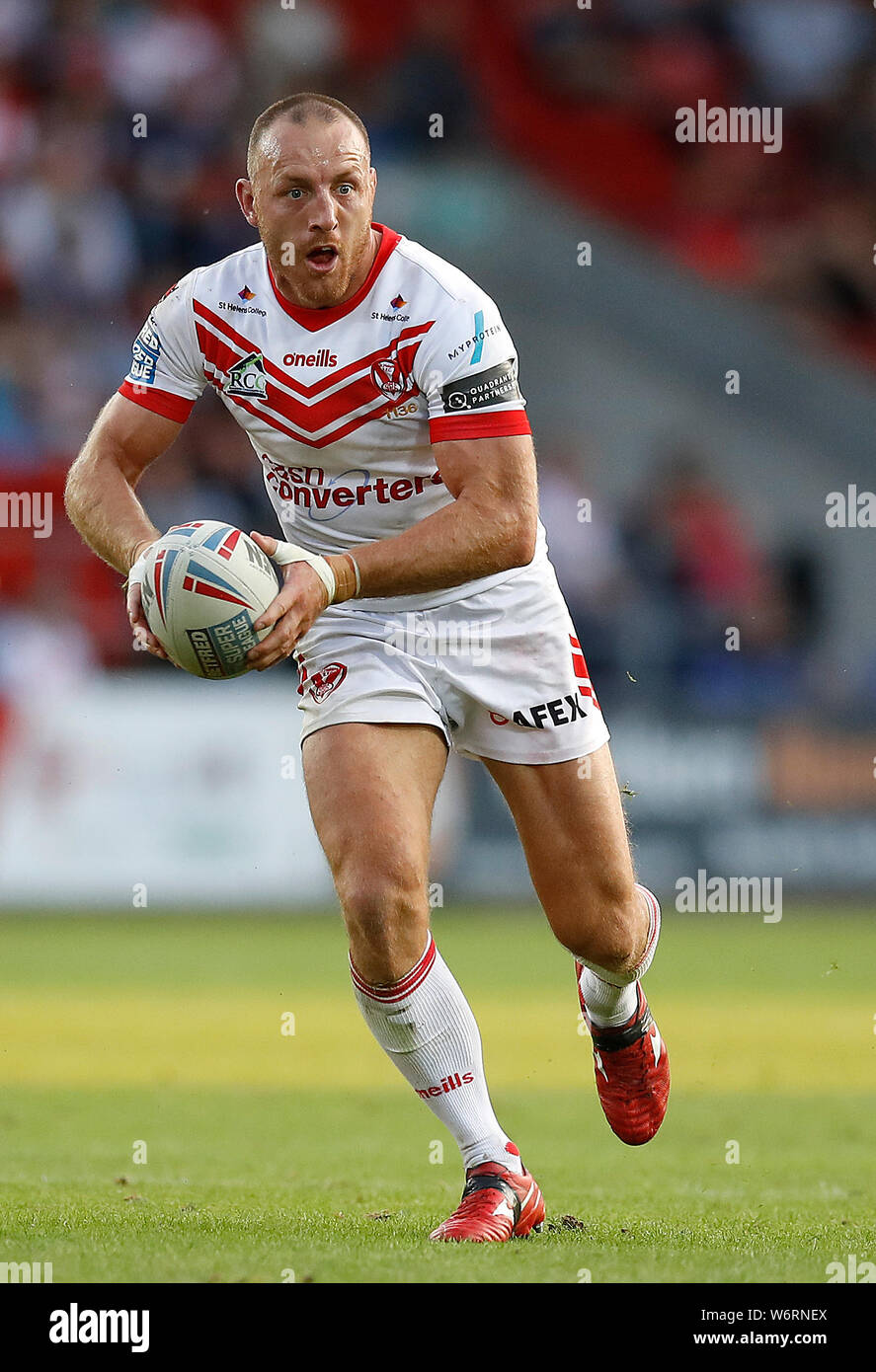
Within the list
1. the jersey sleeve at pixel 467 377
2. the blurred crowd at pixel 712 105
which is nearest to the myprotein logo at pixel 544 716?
the jersey sleeve at pixel 467 377

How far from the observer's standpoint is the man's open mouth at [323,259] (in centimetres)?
518

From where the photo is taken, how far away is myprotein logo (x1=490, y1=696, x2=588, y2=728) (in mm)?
5543

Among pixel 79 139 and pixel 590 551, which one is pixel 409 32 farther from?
pixel 590 551

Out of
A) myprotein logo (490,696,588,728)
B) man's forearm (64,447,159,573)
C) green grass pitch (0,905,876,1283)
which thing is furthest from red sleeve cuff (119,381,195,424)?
green grass pitch (0,905,876,1283)

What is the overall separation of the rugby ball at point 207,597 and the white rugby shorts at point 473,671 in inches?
26.0

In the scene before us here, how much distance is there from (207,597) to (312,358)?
3.19ft

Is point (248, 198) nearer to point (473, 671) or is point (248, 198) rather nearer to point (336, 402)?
point (336, 402)

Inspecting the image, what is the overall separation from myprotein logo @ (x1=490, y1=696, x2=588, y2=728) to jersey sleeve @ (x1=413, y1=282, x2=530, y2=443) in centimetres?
84

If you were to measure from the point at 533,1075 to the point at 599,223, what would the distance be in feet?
39.4

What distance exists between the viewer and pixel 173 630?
186 inches

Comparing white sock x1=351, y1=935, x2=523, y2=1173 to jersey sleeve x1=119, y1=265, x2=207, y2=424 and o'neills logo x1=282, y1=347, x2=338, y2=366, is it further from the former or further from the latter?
jersey sleeve x1=119, y1=265, x2=207, y2=424

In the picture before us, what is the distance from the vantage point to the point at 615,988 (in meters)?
5.95

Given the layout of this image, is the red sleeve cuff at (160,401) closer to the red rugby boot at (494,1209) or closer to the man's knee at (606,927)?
the man's knee at (606,927)
